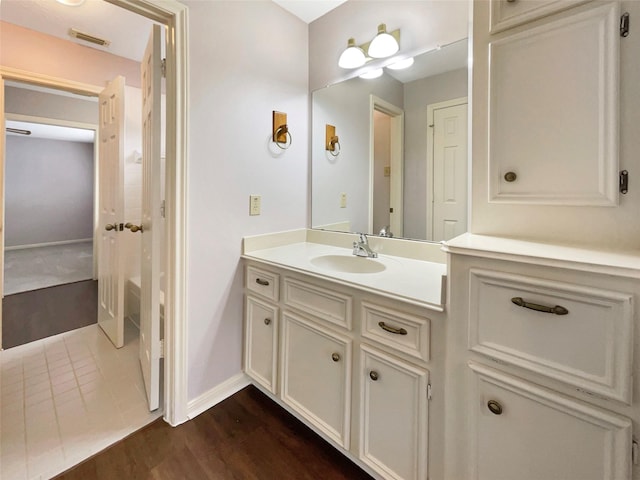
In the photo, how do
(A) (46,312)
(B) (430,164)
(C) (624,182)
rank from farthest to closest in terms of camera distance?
(A) (46,312) → (B) (430,164) → (C) (624,182)

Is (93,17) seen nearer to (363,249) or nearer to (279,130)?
(279,130)

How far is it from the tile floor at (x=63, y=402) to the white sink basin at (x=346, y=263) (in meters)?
1.22

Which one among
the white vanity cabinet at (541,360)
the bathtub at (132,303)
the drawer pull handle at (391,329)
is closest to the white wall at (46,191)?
the bathtub at (132,303)

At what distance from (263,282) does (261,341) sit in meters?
0.35

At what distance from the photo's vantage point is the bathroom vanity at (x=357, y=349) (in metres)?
1.02

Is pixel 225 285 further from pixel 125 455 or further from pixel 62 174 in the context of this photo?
pixel 62 174

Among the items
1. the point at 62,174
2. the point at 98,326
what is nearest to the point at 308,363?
the point at 98,326

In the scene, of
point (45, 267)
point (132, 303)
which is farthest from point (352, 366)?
point (45, 267)

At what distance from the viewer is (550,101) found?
95cm

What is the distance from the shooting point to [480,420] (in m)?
0.90

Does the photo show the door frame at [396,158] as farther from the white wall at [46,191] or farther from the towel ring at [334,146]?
the white wall at [46,191]

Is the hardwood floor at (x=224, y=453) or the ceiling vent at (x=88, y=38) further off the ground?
the ceiling vent at (x=88, y=38)

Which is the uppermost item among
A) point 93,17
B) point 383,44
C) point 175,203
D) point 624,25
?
point 93,17

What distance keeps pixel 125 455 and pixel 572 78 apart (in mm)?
2268
